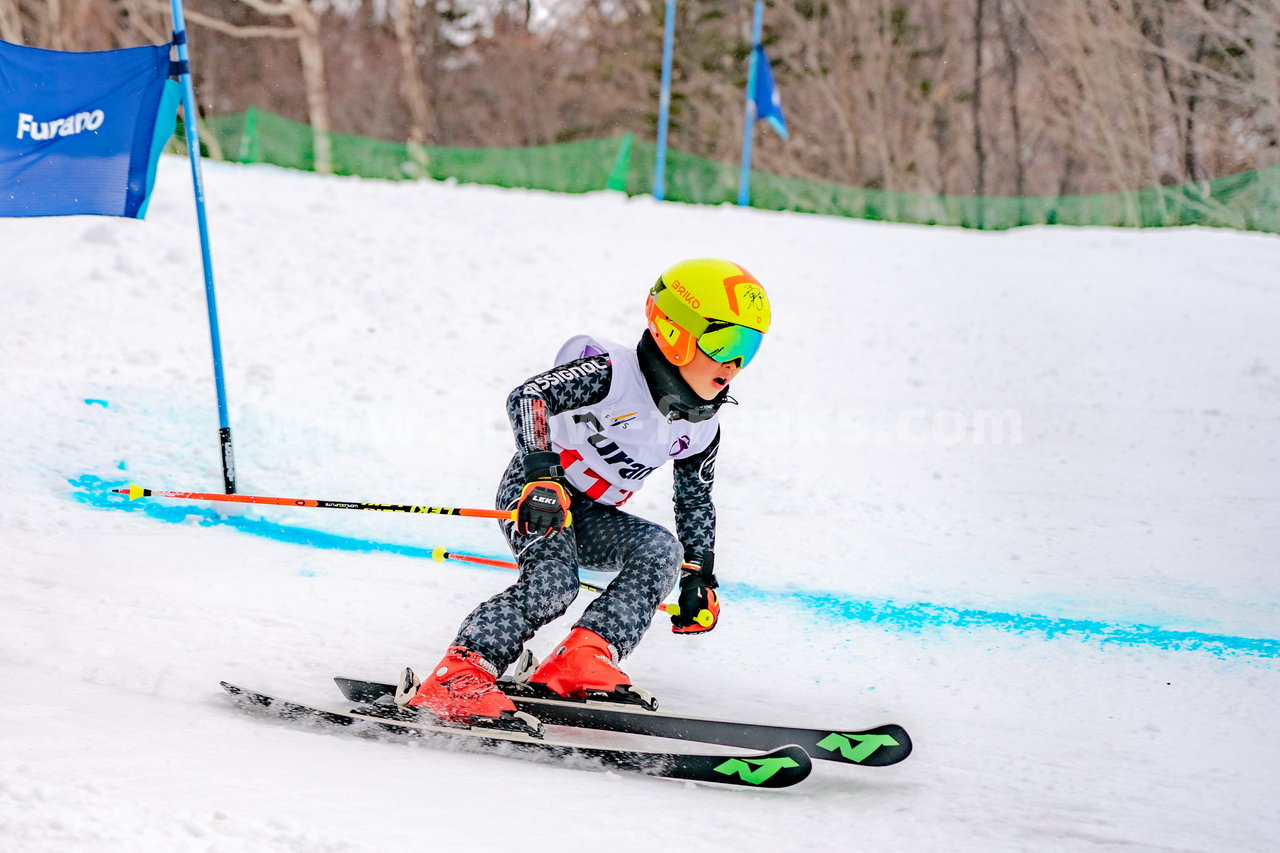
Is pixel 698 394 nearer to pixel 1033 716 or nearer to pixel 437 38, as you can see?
pixel 1033 716

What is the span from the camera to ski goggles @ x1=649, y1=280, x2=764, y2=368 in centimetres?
326

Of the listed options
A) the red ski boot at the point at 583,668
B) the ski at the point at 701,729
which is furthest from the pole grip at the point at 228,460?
the red ski boot at the point at 583,668

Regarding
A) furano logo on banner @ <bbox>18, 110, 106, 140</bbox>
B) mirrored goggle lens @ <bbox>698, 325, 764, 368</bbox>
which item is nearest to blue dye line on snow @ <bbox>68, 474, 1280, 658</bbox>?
furano logo on banner @ <bbox>18, 110, 106, 140</bbox>

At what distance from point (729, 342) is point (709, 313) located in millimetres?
108

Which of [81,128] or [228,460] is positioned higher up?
[81,128]

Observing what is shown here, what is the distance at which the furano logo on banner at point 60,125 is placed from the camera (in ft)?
16.2

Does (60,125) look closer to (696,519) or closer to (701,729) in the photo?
(696,519)

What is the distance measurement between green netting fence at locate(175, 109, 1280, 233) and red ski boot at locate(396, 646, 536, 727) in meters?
13.3

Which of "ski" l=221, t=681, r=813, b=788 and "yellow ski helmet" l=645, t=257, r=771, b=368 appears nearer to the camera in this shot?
"ski" l=221, t=681, r=813, b=788

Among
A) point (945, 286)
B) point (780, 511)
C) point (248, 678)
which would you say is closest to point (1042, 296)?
point (945, 286)

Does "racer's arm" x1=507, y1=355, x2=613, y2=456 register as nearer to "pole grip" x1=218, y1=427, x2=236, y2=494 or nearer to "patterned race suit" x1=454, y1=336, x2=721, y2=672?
"patterned race suit" x1=454, y1=336, x2=721, y2=672

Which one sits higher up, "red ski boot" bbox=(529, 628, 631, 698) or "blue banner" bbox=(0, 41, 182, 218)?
"blue banner" bbox=(0, 41, 182, 218)

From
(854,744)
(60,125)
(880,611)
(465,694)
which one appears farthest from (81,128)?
(854,744)

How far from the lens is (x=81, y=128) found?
16.5 ft
